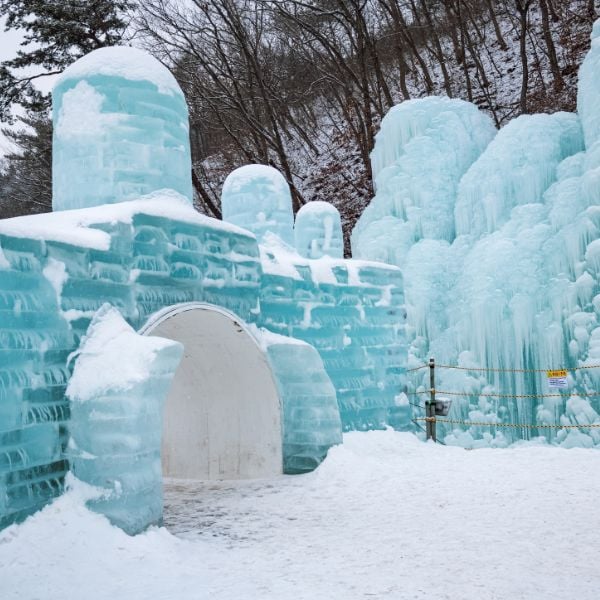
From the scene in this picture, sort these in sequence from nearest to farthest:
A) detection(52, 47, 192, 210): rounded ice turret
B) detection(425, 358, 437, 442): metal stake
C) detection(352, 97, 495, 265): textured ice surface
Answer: detection(52, 47, 192, 210): rounded ice turret < detection(425, 358, 437, 442): metal stake < detection(352, 97, 495, 265): textured ice surface

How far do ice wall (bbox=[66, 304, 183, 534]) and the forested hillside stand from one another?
44.0ft

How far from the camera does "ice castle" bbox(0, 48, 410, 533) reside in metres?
5.44

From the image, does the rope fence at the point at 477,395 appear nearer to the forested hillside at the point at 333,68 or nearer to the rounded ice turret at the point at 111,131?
the rounded ice turret at the point at 111,131

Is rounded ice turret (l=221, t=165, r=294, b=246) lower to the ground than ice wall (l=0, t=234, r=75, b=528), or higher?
higher

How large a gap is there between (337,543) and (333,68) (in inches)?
765

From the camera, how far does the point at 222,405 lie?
8.77 metres

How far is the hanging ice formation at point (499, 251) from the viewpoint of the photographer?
10828mm

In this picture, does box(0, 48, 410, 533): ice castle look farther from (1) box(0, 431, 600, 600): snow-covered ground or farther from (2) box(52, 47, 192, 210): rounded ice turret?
(1) box(0, 431, 600, 600): snow-covered ground

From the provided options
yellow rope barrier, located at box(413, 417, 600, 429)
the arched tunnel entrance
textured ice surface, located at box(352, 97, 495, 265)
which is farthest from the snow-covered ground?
textured ice surface, located at box(352, 97, 495, 265)

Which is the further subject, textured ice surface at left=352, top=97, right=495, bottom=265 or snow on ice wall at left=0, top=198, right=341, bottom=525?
textured ice surface at left=352, top=97, right=495, bottom=265

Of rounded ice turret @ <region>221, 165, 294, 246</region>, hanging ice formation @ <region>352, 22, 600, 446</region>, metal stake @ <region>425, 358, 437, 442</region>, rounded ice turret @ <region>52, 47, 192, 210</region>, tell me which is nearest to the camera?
rounded ice turret @ <region>52, 47, 192, 210</region>

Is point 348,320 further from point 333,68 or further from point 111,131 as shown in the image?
point 333,68

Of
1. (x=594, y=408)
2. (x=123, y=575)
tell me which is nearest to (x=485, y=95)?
(x=594, y=408)

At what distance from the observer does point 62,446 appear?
18.4 ft
